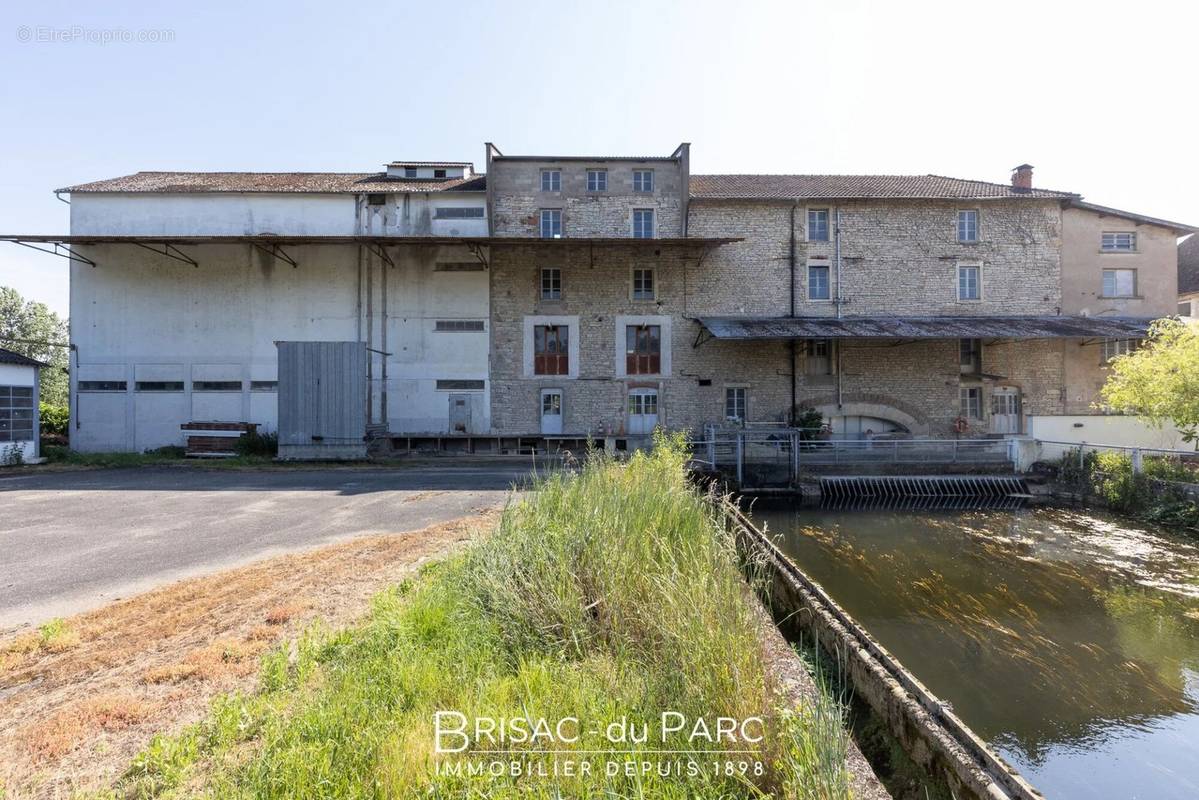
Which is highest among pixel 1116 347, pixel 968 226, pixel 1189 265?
pixel 1189 265

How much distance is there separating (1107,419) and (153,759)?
23544 millimetres

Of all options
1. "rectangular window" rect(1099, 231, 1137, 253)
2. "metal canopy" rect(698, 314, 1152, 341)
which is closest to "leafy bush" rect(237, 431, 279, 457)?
"metal canopy" rect(698, 314, 1152, 341)

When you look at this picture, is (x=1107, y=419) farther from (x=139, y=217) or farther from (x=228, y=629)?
(x=139, y=217)

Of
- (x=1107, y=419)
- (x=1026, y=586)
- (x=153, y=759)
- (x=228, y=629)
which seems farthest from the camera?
(x=1107, y=419)

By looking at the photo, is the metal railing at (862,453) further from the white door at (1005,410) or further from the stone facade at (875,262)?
the stone facade at (875,262)

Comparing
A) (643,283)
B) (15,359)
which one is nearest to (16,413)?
(15,359)

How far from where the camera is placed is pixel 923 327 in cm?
2030

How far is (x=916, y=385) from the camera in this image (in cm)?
A: 2136

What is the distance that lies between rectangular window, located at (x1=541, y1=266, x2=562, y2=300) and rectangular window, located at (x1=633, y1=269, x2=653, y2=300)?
3.17m

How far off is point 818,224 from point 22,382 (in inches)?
1163

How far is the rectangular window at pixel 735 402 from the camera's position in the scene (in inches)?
841

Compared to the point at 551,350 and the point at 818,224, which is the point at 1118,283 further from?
the point at 551,350

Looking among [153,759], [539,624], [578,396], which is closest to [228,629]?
[153,759]

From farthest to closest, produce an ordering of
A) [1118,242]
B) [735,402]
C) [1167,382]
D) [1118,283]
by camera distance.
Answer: [1118,242], [1118,283], [735,402], [1167,382]
